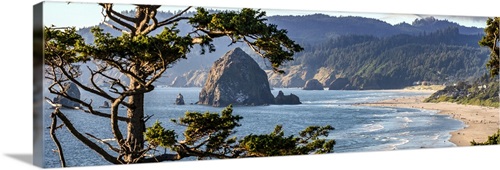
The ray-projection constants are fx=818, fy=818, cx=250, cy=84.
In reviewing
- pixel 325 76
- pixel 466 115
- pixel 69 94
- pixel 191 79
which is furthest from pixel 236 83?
pixel 466 115

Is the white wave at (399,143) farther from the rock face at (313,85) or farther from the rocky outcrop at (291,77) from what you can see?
the rocky outcrop at (291,77)

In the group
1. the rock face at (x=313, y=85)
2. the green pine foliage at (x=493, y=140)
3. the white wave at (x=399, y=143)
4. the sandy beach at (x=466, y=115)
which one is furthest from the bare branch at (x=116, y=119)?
the green pine foliage at (x=493, y=140)

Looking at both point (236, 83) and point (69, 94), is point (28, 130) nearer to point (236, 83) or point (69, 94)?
point (69, 94)

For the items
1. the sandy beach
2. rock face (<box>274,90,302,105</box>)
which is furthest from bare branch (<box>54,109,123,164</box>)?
the sandy beach

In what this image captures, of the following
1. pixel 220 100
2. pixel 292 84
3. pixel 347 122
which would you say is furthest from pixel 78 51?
pixel 347 122

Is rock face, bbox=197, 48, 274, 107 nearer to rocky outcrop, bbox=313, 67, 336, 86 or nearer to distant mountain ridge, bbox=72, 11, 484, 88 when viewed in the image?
distant mountain ridge, bbox=72, 11, 484, 88

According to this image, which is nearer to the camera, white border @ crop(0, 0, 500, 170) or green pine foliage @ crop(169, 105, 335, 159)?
white border @ crop(0, 0, 500, 170)
